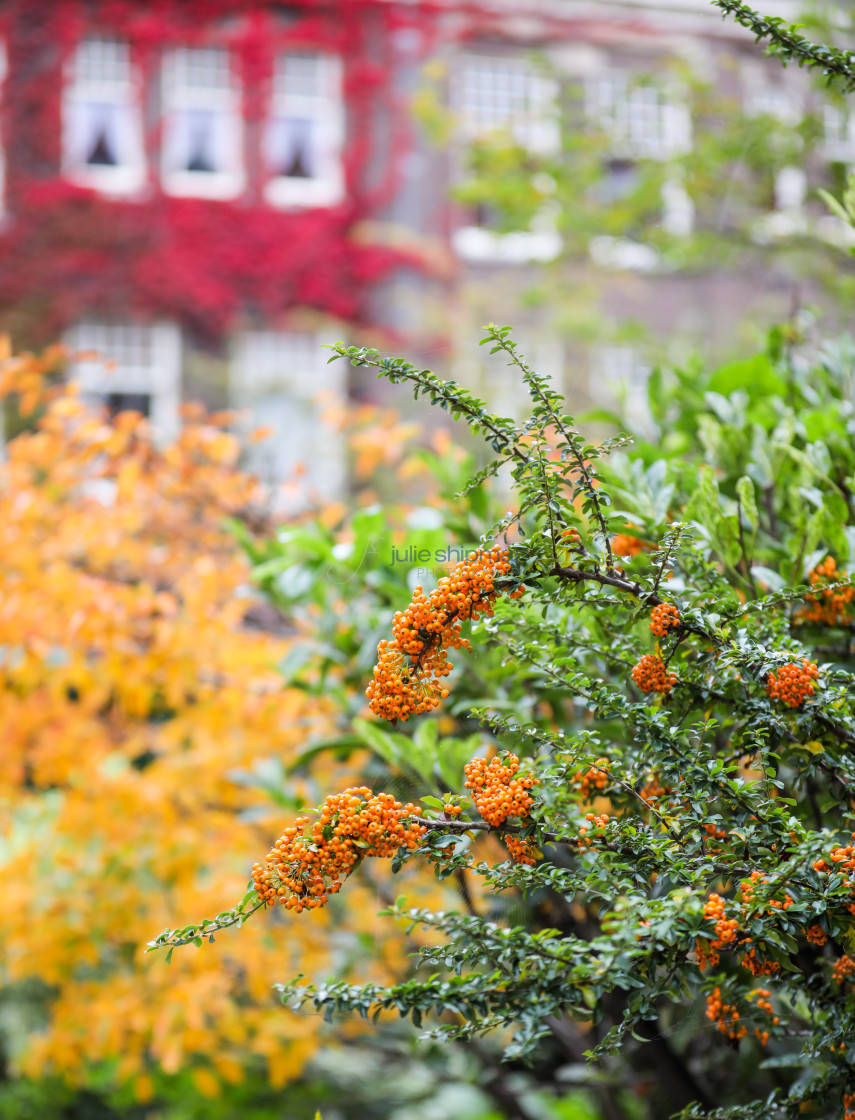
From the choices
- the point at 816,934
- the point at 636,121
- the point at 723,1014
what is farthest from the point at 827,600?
the point at 636,121

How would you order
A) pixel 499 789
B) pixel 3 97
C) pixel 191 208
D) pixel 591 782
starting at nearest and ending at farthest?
1. pixel 499 789
2. pixel 591 782
3. pixel 3 97
4. pixel 191 208

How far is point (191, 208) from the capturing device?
38.2ft

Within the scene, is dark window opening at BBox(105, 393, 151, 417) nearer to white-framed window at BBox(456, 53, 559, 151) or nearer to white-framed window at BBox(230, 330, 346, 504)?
white-framed window at BBox(230, 330, 346, 504)

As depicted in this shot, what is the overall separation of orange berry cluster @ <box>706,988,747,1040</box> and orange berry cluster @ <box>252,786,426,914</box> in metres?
0.57

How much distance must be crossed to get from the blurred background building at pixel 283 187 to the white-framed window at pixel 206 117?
2 centimetres

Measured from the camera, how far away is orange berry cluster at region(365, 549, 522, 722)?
1467 mm

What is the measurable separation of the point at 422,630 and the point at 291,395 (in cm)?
975

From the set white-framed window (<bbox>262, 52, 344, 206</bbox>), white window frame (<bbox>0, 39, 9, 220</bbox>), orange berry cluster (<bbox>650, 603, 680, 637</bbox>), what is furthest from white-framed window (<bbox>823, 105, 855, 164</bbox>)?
white window frame (<bbox>0, 39, 9, 220</bbox>)

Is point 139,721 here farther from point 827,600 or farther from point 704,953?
point 704,953

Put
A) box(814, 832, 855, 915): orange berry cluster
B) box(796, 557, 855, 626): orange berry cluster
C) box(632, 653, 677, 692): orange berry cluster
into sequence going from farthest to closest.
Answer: box(796, 557, 855, 626): orange berry cluster, box(632, 653, 677, 692): orange berry cluster, box(814, 832, 855, 915): orange berry cluster

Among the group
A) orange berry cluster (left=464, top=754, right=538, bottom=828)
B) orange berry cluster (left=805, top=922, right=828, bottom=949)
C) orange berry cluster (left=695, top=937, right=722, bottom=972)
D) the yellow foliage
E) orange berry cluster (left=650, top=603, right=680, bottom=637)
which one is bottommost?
the yellow foliage

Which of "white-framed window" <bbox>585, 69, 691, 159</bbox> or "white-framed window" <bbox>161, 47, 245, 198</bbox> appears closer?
"white-framed window" <bbox>585, 69, 691, 159</bbox>

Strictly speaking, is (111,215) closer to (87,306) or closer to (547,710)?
(87,306)

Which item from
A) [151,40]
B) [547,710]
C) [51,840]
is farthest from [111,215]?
[547,710]
